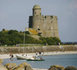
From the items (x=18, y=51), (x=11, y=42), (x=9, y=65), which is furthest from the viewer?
(x=11, y=42)

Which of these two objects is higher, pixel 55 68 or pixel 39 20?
pixel 39 20

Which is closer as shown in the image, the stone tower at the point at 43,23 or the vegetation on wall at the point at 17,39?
the vegetation on wall at the point at 17,39

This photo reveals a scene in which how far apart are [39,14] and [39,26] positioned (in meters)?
3.90

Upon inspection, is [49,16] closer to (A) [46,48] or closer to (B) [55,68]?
(A) [46,48]

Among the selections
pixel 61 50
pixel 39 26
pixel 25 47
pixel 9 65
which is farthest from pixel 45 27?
pixel 9 65

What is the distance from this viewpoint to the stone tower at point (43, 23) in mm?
90500

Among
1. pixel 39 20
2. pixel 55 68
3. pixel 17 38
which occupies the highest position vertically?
pixel 39 20

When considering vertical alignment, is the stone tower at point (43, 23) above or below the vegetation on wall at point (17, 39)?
above

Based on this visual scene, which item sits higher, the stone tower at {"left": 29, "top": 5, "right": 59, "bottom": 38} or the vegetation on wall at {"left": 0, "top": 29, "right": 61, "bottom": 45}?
the stone tower at {"left": 29, "top": 5, "right": 59, "bottom": 38}

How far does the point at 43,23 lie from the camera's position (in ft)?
300

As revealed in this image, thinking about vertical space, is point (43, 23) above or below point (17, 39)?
above

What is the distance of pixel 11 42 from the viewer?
235ft

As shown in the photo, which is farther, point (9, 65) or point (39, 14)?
point (39, 14)

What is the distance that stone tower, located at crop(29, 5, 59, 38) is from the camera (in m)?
90.5
